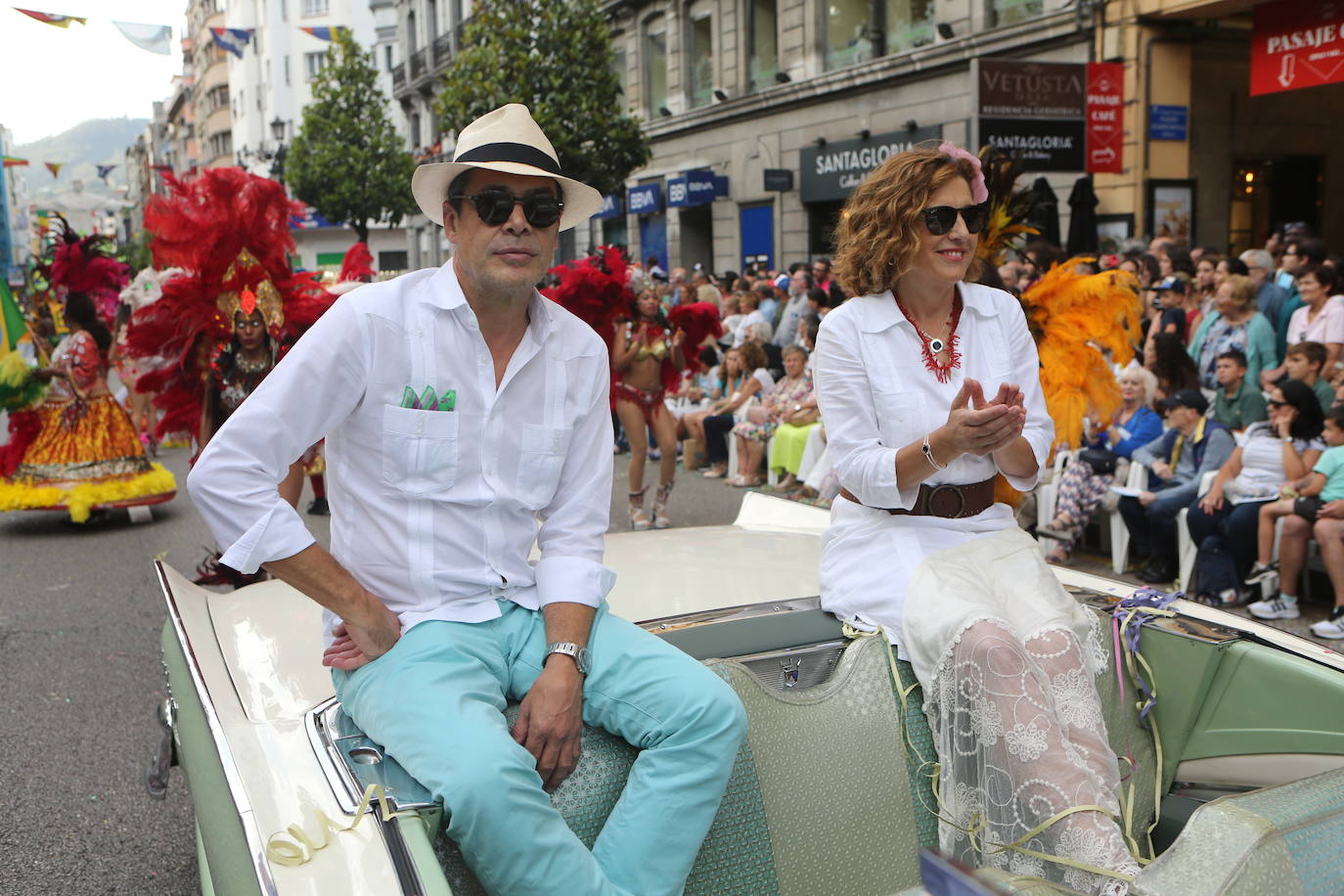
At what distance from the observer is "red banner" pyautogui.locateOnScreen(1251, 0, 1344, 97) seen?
1141 centimetres

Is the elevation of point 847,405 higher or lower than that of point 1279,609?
higher

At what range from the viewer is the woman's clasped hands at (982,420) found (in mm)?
2592

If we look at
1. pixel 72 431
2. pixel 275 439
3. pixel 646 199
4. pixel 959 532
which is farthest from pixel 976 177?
A: pixel 646 199

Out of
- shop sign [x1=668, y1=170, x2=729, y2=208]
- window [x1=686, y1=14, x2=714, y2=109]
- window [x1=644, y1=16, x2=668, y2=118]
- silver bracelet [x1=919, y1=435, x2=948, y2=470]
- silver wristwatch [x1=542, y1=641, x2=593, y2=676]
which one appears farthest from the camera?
window [x1=644, y1=16, x2=668, y2=118]

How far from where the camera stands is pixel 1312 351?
6.88m

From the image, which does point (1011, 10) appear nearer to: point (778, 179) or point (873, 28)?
point (873, 28)

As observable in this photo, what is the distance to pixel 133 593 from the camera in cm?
688

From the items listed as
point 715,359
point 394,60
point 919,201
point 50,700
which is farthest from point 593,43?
→ point 394,60

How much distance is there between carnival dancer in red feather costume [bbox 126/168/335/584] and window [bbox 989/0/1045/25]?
37.8ft

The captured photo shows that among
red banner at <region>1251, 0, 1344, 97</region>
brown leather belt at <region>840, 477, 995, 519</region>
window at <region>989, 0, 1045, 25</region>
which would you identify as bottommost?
brown leather belt at <region>840, 477, 995, 519</region>

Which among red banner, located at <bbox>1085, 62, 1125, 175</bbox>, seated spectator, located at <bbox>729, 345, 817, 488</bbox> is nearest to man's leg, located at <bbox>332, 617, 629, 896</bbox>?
seated spectator, located at <bbox>729, 345, 817, 488</bbox>

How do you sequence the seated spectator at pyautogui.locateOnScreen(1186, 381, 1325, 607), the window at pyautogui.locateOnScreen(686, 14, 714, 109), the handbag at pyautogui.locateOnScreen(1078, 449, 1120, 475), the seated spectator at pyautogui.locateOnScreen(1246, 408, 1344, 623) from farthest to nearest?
the window at pyautogui.locateOnScreen(686, 14, 714, 109)
the handbag at pyautogui.locateOnScreen(1078, 449, 1120, 475)
the seated spectator at pyautogui.locateOnScreen(1186, 381, 1325, 607)
the seated spectator at pyautogui.locateOnScreen(1246, 408, 1344, 623)

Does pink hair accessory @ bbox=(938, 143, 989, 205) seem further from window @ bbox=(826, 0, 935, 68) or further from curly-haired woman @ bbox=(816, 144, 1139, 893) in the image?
window @ bbox=(826, 0, 935, 68)

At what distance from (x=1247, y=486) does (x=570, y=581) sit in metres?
5.09
